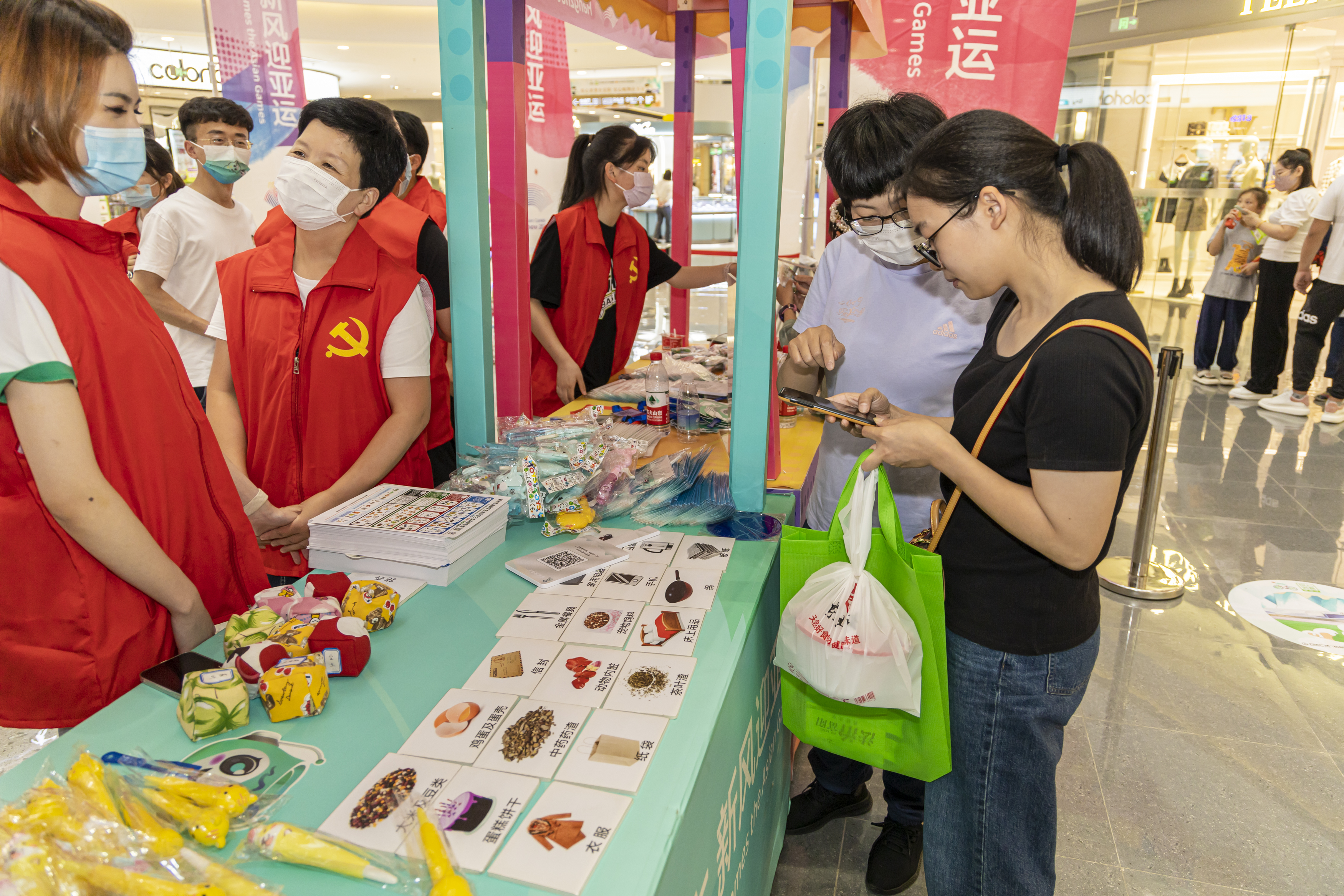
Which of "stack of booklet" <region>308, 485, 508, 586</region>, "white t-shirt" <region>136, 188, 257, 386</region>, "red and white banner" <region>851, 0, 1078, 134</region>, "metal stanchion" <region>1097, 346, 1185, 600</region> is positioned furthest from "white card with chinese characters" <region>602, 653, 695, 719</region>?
"red and white banner" <region>851, 0, 1078, 134</region>

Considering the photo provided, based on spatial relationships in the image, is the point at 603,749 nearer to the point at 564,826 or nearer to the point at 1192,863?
the point at 564,826

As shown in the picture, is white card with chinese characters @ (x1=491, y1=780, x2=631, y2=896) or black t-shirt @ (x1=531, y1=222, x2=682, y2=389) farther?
black t-shirt @ (x1=531, y1=222, x2=682, y2=389)

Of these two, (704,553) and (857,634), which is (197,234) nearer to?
(704,553)

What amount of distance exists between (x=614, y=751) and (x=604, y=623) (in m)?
0.34

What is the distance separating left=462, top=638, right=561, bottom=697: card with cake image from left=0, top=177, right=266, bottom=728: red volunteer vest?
652mm

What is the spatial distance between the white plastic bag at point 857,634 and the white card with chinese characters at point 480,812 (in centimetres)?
56

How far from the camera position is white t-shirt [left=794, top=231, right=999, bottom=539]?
1.83 meters

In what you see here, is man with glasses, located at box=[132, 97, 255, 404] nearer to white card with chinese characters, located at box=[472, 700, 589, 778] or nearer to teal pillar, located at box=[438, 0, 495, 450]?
teal pillar, located at box=[438, 0, 495, 450]

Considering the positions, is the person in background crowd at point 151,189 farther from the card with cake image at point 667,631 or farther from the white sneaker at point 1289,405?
the white sneaker at point 1289,405

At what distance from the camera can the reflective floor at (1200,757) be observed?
2.09m

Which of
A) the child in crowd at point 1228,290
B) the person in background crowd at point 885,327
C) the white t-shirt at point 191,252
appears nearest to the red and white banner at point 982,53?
the person in background crowd at point 885,327

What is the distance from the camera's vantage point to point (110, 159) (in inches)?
53.1

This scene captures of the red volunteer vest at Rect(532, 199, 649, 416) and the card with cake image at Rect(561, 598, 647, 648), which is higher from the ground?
the red volunteer vest at Rect(532, 199, 649, 416)

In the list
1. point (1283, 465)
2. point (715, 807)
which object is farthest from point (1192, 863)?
point (1283, 465)
